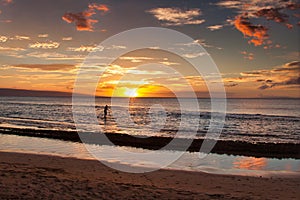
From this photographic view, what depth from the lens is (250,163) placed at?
18156 mm

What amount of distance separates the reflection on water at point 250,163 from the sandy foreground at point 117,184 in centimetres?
292

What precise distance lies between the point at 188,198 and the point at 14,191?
5581 mm

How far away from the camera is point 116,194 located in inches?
388

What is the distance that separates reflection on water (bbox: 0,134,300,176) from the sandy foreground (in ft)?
5.76

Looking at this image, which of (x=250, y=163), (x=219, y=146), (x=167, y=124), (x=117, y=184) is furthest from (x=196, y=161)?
(x=167, y=124)

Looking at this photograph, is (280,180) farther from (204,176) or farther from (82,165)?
(82,165)

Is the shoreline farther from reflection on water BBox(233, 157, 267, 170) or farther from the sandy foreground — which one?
the sandy foreground

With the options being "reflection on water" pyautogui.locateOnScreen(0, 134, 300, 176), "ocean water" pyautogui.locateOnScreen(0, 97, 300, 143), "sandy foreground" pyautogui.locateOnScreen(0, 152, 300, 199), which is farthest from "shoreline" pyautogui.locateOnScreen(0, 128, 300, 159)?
"sandy foreground" pyautogui.locateOnScreen(0, 152, 300, 199)

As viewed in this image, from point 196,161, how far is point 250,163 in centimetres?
335

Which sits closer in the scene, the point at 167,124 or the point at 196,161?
the point at 196,161

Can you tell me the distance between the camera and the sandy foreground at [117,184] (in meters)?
9.73

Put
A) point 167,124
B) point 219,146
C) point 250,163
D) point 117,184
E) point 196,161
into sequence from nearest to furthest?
point 117,184, point 196,161, point 250,163, point 219,146, point 167,124

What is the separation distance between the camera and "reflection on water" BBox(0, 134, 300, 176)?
15844 mm

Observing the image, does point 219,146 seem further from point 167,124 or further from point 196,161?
point 167,124
